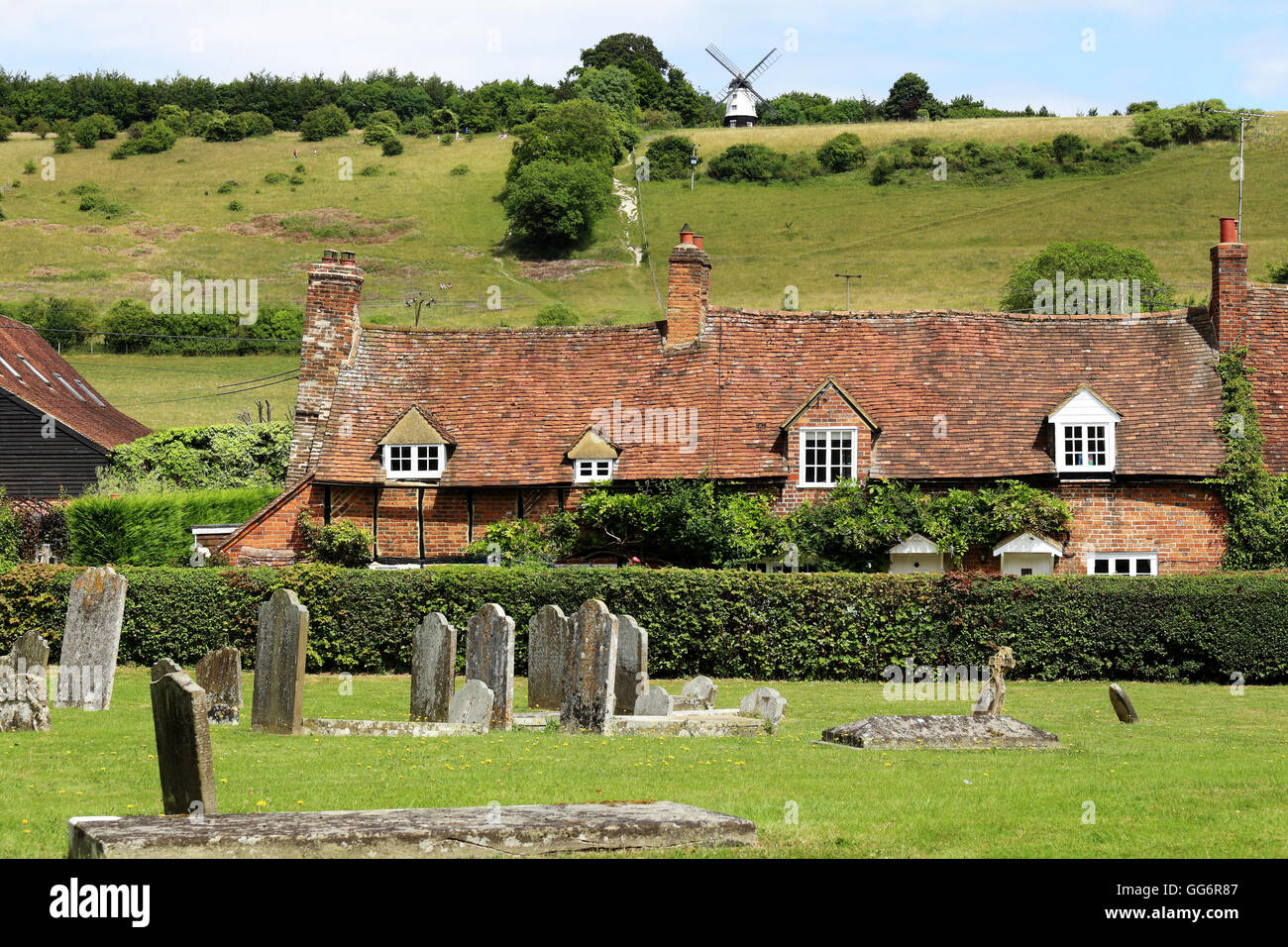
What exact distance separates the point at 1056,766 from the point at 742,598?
1520cm

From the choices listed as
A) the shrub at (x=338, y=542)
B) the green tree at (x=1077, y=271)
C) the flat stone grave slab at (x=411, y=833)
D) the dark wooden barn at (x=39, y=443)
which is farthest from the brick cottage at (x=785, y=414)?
the green tree at (x=1077, y=271)

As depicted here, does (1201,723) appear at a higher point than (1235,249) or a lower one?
lower

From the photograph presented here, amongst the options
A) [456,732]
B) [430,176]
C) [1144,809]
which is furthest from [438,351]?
[430,176]

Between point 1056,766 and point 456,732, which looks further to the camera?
point 456,732

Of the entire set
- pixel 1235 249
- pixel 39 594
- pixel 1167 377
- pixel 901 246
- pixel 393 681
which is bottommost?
pixel 393 681

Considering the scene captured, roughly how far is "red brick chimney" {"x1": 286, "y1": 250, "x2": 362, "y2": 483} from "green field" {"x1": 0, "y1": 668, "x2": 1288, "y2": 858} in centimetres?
2018

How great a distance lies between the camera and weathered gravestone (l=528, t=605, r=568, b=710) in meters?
22.6

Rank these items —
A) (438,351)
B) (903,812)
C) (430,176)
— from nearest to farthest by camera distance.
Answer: (903,812) < (438,351) < (430,176)

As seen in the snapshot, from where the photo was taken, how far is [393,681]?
97.0 feet

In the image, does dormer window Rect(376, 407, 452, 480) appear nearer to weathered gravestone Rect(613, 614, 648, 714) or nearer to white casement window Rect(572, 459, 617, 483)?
white casement window Rect(572, 459, 617, 483)

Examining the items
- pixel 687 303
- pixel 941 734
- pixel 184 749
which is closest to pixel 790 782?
pixel 941 734

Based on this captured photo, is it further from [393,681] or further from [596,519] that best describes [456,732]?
[596,519]

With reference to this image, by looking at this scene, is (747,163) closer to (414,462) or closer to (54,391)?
(54,391)

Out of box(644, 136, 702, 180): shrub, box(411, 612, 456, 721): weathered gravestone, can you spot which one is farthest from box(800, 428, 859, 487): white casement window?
box(644, 136, 702, 180): shrub
